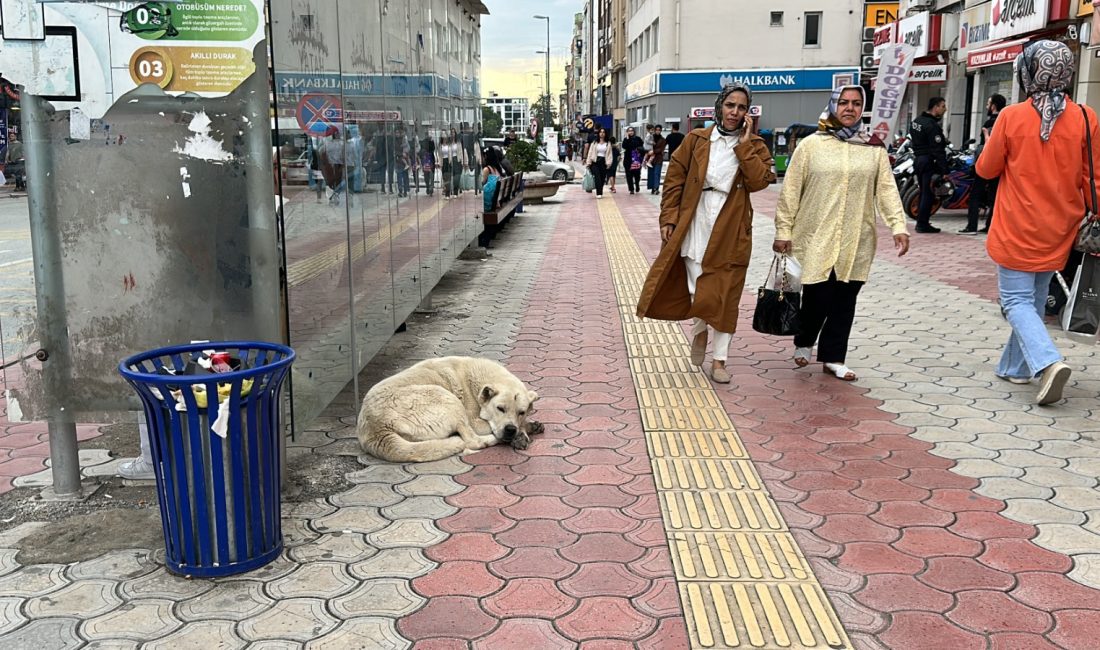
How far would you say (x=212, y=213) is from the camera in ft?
11.7

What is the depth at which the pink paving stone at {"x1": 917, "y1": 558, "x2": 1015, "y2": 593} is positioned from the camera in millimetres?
3090

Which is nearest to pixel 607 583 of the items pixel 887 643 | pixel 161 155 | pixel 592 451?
pixel 887 643

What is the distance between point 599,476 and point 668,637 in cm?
140

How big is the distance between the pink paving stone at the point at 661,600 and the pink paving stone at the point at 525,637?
1.05ft

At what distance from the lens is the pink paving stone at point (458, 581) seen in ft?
10.1

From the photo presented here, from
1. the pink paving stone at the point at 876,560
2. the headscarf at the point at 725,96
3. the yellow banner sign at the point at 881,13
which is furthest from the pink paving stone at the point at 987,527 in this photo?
the yellow banner sign at the point at 881,13

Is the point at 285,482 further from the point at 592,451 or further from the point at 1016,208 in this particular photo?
the point at 1016,208

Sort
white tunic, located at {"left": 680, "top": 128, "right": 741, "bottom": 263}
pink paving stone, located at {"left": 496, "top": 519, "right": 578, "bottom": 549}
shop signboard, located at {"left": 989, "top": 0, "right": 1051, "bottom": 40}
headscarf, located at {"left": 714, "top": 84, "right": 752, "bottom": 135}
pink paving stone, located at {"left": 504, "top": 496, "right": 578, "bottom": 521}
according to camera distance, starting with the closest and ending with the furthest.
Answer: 1. pink paving stone, located at {"left": 496, "top": 519, "right": 578, "bottom": 549}
2. pink paving stone, located at {"left": 504, "top": 496, "right": 578, "bottom": 521}
3. headscarf, located at {"left": 714, "top": 84, "right": 752, "bottom": 135}
4. white tunic, located at {"left": 680, "top": 128, "right": 741, "bottom": 263}
5. shop signboard, located at {"left": 989, "top": 0, "right": 1051, "bottom": 40}

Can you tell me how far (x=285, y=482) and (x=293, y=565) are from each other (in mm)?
856

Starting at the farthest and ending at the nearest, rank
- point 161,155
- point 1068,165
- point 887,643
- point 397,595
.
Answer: point 1068,165 → point 161,155 → point 397,595 → point 887,643

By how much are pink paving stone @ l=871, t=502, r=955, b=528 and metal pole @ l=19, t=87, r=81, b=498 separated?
3332mm

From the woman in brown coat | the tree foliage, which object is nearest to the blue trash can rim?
the woman in brown coat

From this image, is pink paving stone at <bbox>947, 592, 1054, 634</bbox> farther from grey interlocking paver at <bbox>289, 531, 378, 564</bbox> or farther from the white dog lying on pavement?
the white dog lying on pavement

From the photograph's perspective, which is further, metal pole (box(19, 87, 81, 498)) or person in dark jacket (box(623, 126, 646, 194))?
person in dark jacket (box(623, 126, 646, 194))
